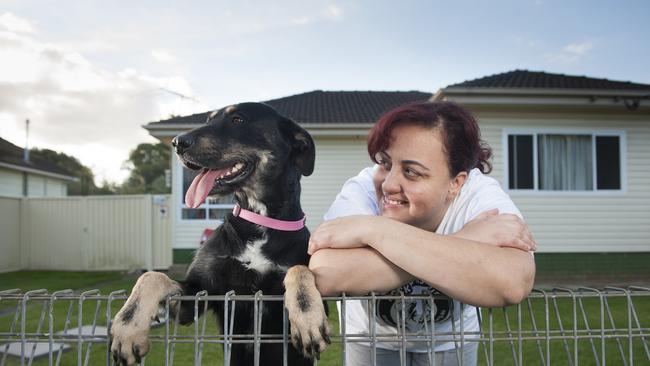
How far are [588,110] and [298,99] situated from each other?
824cm

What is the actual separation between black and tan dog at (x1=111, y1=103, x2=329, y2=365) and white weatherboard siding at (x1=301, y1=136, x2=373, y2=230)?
31.8 ft

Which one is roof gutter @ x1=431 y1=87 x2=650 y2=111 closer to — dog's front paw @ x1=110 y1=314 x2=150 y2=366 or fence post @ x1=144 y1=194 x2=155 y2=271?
fence post @ x1=144 y1=194 x2=155 y2=271

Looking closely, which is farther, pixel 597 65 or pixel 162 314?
pixel 597 65

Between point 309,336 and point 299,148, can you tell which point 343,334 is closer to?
point 309,336

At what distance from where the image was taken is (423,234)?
5.19ft

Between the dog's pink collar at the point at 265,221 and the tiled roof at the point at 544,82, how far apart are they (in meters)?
8.99

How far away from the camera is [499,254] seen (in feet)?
5.16

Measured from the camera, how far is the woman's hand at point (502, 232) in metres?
1.64

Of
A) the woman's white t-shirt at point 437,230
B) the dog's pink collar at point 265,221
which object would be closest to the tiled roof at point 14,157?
the dog's pink collar at point 265,221

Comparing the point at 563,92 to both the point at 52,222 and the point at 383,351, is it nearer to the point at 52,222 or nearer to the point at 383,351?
the point at 383,351

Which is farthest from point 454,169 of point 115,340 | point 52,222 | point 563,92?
point 52,222

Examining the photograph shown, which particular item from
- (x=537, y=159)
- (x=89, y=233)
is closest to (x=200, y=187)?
(x=537, y=159)

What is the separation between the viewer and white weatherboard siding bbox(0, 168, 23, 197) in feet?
72.6

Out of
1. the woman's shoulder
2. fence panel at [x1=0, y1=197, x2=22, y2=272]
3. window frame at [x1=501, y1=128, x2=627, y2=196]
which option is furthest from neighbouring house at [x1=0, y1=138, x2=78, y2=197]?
the woman's shoulder
